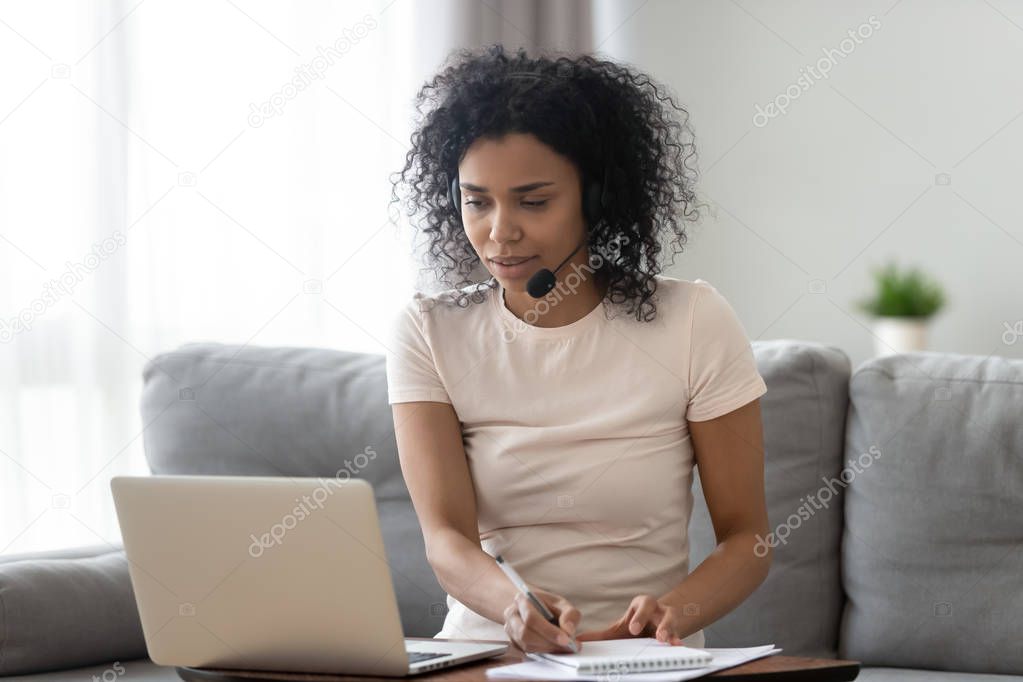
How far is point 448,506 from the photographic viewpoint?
134 centimetres

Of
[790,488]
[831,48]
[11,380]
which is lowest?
[790,488]

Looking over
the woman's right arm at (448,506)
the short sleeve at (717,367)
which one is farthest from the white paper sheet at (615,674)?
the short sleeve at (717,367)

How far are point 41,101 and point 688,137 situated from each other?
182 centimetres

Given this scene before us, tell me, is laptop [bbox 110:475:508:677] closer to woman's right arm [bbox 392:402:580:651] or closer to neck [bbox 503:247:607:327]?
woman's right arm [bbox 392:402:580:651]

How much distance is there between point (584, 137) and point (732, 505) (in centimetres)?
47

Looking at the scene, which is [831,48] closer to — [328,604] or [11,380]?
[11,380]

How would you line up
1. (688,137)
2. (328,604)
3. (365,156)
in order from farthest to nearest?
(688,137)
(365,156)
(328,604)

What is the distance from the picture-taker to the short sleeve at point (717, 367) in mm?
1344

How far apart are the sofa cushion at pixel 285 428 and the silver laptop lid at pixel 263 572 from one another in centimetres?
85

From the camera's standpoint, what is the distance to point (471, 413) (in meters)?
1.39

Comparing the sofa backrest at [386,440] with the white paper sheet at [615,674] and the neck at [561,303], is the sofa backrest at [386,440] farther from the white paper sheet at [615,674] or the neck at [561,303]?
the white paper sheet at [615,674]

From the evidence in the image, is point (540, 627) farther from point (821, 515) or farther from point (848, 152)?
point (848, 152)

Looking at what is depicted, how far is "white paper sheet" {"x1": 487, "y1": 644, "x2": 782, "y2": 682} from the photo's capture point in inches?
34.8

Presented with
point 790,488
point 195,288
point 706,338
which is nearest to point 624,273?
point 706,338
